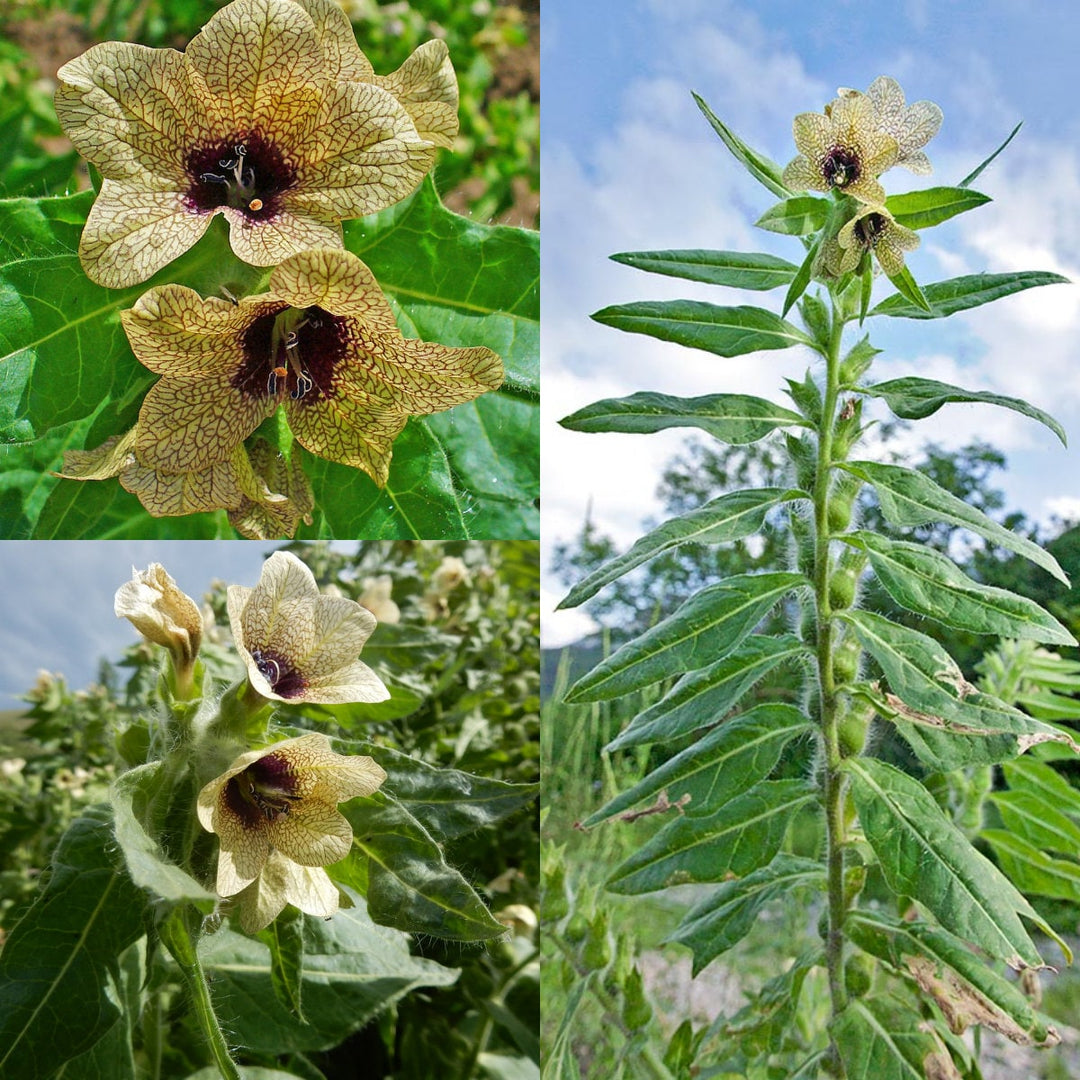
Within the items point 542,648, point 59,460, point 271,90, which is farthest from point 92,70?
point 542,648

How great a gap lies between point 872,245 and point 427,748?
59cm

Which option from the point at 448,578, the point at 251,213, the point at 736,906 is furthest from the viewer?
the point at 448,578

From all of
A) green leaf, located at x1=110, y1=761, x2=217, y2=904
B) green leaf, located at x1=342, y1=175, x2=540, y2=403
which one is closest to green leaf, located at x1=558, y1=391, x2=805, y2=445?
green leaf, located at x1=342, y1=175, x2=540, y2=403

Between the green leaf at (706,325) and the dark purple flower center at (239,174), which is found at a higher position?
the dark purple flower center at (239,174)

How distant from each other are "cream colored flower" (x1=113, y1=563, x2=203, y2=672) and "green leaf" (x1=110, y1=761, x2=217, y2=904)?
57 mm

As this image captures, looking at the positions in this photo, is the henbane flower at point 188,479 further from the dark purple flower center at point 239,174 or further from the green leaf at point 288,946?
the green leaf at point 288,946

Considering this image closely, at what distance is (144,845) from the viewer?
400 mm

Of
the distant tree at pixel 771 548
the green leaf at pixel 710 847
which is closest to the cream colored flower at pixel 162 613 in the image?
the green leaf at pixel 710 847

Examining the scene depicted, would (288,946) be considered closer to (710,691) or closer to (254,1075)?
(254,1075)

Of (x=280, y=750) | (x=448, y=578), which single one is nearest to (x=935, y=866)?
(x=280, y=750)

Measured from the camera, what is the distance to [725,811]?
2.30 feet

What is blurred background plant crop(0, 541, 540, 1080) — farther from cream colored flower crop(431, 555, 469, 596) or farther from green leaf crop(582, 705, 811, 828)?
green leaf crop(582, 705, 811, 828)

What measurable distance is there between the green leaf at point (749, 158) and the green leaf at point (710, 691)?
1.03ft

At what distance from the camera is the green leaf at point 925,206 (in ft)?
2.15
